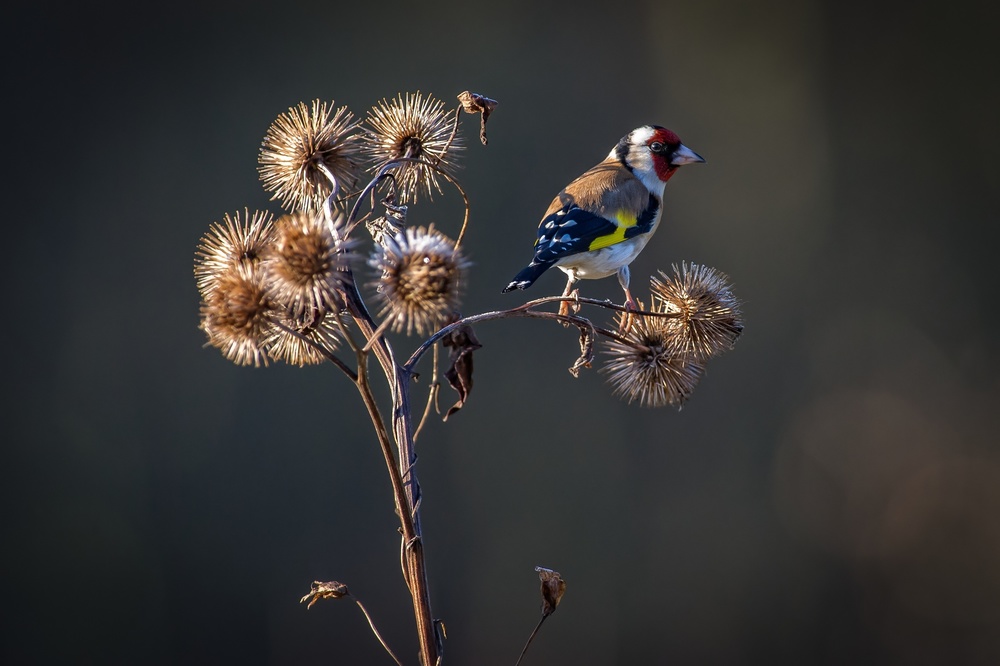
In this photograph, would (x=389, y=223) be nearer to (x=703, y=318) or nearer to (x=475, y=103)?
(x=475, y=103)

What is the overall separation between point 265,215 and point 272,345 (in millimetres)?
148

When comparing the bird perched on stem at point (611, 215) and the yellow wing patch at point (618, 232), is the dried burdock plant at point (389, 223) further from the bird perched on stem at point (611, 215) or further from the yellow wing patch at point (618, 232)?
the yellow wing patch at point (618, 232)

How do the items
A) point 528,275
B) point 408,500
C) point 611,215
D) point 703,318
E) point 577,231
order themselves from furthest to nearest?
point 611,215 → point 577,231 → point 528,275 → point 703,318 → point 408,500

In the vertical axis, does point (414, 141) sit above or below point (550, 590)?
above

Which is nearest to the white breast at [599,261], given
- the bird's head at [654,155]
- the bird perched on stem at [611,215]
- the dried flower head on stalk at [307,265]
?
the bird perched on stem at [611,215]

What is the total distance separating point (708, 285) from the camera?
3.69 feet

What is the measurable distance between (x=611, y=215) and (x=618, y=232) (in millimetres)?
33

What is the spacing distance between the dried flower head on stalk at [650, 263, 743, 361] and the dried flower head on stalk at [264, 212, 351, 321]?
18.6 inches

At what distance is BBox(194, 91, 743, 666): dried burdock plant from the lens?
773mm

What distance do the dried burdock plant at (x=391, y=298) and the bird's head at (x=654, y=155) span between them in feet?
1.72

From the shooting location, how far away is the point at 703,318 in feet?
3.60

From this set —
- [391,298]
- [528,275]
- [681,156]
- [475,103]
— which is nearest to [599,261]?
[528,275]

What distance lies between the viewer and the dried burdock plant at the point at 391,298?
0.77 metres

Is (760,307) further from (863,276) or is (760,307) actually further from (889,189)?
(889,189)
